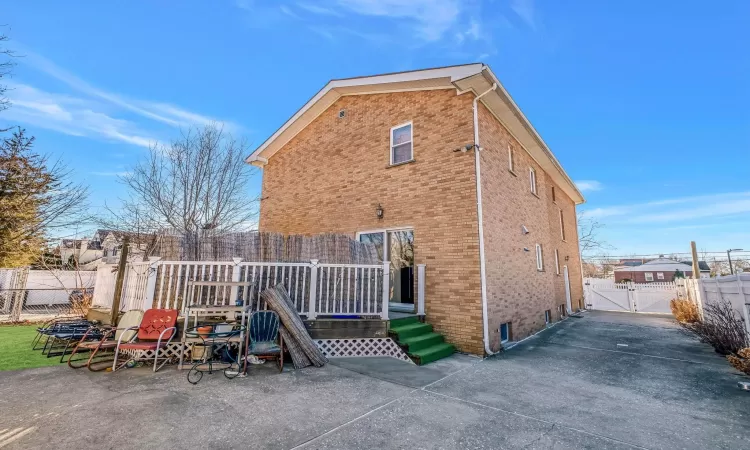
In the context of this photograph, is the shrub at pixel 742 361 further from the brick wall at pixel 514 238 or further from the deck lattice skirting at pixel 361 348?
the deck lattice skirting at pixel 361 348

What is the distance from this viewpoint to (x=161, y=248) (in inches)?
252

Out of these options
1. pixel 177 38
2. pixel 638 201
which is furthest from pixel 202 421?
pixel 638 201

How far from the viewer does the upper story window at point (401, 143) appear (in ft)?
28.6

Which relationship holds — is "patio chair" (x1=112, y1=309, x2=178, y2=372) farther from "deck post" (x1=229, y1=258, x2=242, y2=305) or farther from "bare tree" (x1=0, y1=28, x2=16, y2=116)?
"bare tree" (x1=0, y1=28, x2=16, y2=116)

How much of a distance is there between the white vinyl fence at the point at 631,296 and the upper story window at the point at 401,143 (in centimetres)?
1689

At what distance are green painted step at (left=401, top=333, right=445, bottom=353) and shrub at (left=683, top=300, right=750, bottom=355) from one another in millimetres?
5601

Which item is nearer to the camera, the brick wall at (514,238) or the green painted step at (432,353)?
the green painted step at (432,353)

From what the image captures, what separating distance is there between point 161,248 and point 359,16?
950 cm

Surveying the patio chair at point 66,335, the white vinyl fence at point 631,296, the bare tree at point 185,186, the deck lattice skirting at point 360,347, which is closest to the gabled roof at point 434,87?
the bare tree at point 185,186

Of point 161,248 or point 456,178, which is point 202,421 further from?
point 456,178

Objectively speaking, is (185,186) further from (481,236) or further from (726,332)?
(726,332)

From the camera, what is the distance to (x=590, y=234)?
28953 mm

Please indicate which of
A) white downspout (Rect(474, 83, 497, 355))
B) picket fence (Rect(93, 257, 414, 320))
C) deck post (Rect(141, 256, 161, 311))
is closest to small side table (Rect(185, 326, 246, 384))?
picket fence (Rect(93, 257, 414, 320))

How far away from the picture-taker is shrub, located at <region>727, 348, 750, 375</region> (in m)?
5.29
